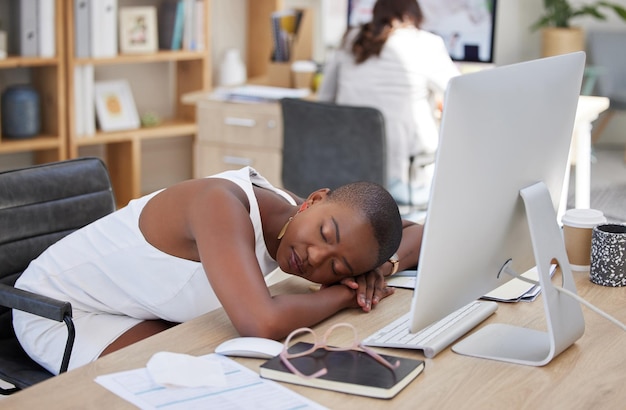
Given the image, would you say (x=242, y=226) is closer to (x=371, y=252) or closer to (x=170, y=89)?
(x=371, y=252)

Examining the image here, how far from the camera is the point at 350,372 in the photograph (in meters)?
1.33

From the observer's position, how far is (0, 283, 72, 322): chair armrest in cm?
171

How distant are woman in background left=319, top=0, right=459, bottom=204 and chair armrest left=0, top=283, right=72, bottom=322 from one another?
192 cm

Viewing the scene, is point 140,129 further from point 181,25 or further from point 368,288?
point 368,288

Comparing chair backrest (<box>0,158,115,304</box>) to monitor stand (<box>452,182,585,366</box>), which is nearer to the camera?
monitor stand (<box>452,182,585,366</box>)

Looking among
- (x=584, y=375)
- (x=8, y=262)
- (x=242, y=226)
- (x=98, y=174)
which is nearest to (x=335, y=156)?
(x=98, y=174)

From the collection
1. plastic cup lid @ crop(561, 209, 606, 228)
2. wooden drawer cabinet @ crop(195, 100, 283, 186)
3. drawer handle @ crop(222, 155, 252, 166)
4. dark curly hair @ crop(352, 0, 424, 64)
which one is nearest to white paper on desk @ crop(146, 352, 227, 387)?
plastic cup lid @ crop(561, 209, 606, 228)

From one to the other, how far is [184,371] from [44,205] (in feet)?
2.89

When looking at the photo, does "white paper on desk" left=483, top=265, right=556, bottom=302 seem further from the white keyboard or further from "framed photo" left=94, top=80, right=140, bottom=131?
"framed photo" left=94, top=80, right=140, bottom=131

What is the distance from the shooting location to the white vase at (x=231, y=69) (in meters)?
5.02

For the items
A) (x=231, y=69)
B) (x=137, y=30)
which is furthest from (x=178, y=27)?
(x=231, y=69)

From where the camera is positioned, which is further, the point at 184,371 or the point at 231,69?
the point at 231,69

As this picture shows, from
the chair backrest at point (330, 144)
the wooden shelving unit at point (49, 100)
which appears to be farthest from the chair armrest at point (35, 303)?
the wooden shelving unit at point (49, 100)

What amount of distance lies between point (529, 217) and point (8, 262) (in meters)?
1.13
